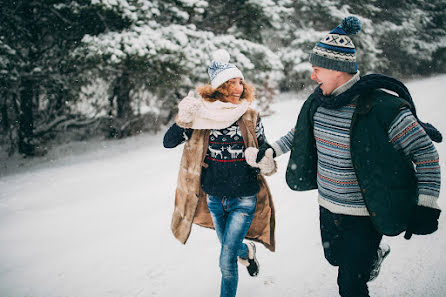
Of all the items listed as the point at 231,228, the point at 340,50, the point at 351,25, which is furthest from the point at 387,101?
the point at 231,228

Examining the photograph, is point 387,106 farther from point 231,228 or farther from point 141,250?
point 141,250

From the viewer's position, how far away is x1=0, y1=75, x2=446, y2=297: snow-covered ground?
2756 mm

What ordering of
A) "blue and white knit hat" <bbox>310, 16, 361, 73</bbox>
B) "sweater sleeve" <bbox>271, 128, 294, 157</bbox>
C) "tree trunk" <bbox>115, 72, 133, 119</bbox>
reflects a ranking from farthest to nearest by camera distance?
"tree trunk" <bbox>115, 72, 133, 119</bbox> → "sweater sleeve" <bbox>271, 128, 294, 157</bbox> → "blue and white knit hat" <bbox>310, 16, 361, 73</bbox>

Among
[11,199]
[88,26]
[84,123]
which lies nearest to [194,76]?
[88,26]

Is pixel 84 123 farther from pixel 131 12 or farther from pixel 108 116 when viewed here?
pixel 131 12

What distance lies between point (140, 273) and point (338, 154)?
2373 mm

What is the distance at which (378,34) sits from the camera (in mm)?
15836

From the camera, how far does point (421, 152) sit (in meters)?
1.57

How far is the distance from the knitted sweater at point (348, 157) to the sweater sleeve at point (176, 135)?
41.0 inches

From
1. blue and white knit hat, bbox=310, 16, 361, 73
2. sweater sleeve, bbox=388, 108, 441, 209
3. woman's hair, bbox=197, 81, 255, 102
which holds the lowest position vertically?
woman's hair, bbox=197, 81, 255, 102

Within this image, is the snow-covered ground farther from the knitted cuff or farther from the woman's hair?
the woman's hair

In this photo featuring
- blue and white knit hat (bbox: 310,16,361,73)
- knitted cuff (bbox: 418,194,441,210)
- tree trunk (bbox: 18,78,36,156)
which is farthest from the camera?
tree trunk (bbox: 18,78,36,156)

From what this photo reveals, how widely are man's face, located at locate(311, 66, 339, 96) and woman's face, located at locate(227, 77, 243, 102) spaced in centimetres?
68

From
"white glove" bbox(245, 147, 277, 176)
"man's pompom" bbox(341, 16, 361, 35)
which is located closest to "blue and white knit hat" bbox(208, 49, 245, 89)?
"white glove" bbox(245, 147, 277, 176)
